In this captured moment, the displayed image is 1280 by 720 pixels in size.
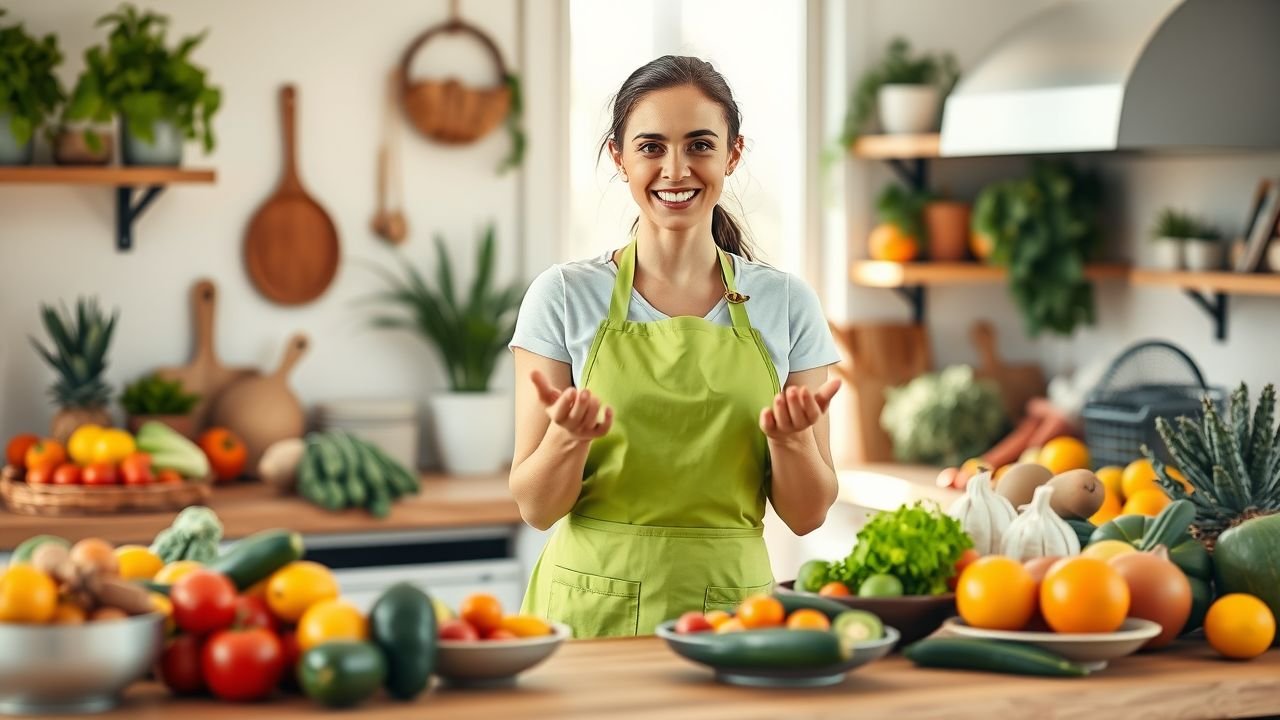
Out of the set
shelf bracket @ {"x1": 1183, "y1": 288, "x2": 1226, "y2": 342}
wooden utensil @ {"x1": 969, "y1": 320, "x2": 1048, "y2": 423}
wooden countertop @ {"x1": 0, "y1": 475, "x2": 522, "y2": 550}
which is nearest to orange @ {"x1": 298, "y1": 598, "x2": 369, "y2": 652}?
wooden countertop @ {"x1": 0, "y1": 475, "x2": 522, "y2": 550}

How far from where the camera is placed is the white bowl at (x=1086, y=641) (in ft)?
5.72

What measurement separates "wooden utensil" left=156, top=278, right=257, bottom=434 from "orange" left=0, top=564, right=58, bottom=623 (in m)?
2.69

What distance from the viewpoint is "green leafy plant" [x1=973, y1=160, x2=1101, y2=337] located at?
459cm

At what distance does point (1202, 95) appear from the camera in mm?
3645

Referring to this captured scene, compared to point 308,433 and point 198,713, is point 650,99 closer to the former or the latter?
point 198,713

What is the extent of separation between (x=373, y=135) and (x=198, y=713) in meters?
2.99

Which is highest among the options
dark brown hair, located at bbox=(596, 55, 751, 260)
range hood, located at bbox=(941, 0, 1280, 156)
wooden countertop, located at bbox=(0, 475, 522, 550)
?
range hood, located at bbox=(941, 0, 1280, 156)

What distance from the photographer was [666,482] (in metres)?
2.31

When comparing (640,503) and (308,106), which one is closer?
(640,503)

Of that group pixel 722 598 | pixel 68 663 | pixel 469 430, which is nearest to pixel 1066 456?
pixel 469 430

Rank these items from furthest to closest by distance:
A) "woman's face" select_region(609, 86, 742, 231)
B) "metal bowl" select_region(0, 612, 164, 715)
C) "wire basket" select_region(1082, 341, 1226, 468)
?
"wire basket" select_region(1082, 341, 1226, 468) → "woman's face" select_region(609, 86, 742, 231) → "metal bowl" select_region(0, 612, 164, 715)

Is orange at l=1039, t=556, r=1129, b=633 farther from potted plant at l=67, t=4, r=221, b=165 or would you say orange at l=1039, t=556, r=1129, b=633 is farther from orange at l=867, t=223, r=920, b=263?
orange at l=867, t=223, r=920, b=263

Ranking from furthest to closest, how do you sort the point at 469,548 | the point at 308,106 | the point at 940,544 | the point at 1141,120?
1. the point at 308,106
2. the point at 469,548
3. the point at 1141,120
4. the point at 940,544

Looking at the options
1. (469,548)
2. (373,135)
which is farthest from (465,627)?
(373,135)
